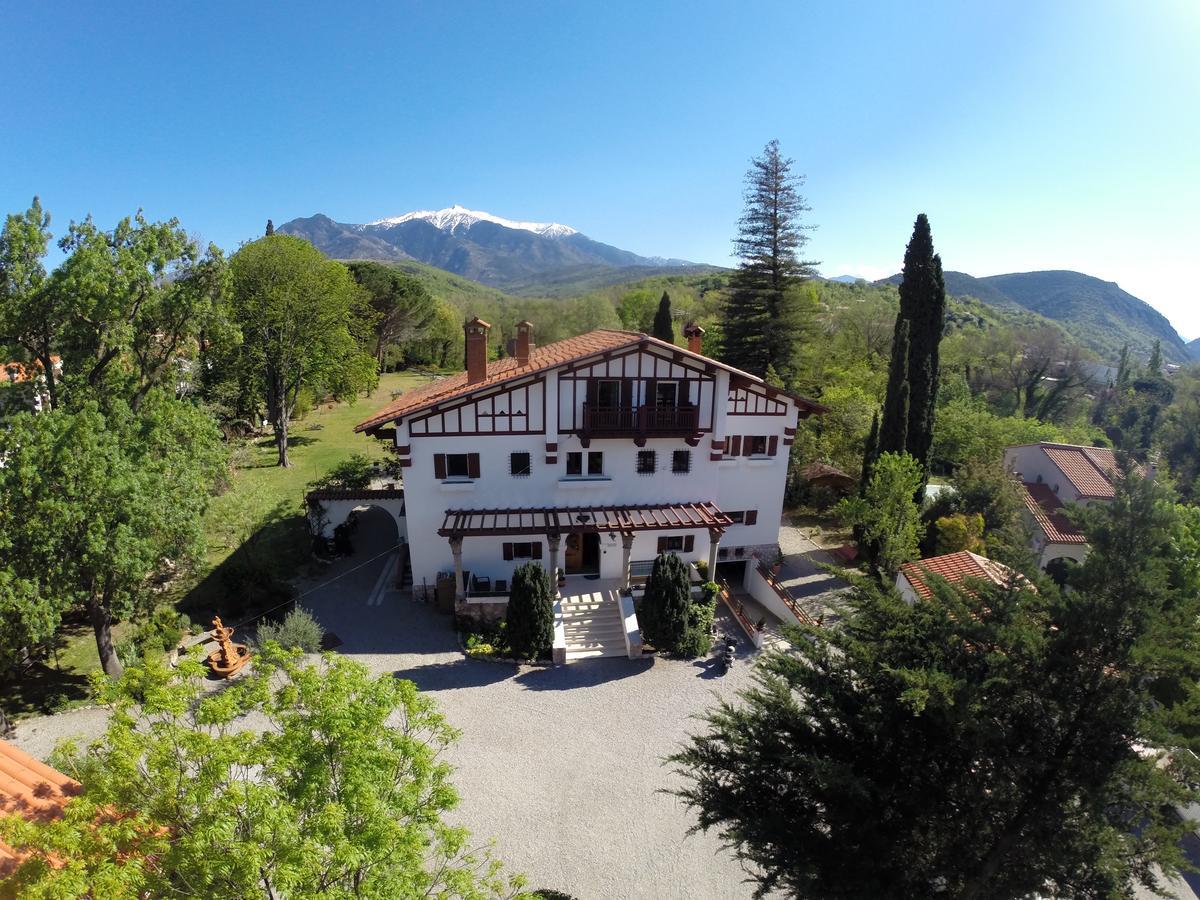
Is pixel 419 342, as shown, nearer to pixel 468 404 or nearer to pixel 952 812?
pixel 468 404

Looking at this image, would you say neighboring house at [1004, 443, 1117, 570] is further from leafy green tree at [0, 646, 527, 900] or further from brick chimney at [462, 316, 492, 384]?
leafy green tree at [0, 646, 527, 900]

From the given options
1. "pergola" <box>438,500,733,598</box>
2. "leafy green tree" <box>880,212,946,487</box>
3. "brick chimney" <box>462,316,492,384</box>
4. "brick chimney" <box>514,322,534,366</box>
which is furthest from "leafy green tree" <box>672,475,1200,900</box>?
"leafy green tree" <box>880,212,946,487</box>

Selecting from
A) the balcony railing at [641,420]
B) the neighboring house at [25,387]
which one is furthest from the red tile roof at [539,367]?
the neighboring house at [25,387]

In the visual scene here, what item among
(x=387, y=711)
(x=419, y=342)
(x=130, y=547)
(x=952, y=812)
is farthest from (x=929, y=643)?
(x=419, y=342)

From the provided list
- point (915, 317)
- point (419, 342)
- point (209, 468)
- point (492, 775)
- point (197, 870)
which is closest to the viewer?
point (197, 870)

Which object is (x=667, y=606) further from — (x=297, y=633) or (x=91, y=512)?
(x=91, y=512)

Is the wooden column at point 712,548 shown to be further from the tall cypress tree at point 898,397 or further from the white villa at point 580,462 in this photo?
the tall cypress tree at point 898,397

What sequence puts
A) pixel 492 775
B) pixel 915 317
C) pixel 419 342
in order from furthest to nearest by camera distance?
pixel 419 342 → pixel 915 317 → pixel 492 775
